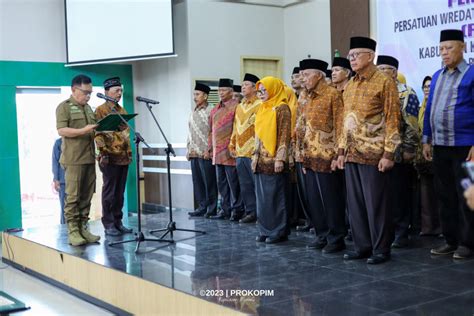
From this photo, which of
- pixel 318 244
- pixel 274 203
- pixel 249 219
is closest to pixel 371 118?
pixel 318 244

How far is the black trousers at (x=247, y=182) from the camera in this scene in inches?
219

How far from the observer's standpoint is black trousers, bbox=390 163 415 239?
4332mm

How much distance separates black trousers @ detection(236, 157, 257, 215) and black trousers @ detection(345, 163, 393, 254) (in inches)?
72.5

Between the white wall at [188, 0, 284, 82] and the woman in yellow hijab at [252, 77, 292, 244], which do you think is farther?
the white wall at [188, 0, 284, 82]

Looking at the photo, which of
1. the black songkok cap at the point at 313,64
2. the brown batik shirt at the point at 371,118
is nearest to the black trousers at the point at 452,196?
the brown batik shirt at the point at 371,118

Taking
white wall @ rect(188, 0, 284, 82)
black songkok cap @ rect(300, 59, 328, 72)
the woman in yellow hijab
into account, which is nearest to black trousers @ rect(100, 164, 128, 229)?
the woman in yellow hijab

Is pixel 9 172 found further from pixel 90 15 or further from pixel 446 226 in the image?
pixel 446 226

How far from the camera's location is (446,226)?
12.8ft

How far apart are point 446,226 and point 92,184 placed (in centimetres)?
289

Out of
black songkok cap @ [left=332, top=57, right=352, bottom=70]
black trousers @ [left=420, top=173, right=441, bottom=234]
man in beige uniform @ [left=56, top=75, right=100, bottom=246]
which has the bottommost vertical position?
black trousers @ [left=420, top=173, right=441, bottom=234]

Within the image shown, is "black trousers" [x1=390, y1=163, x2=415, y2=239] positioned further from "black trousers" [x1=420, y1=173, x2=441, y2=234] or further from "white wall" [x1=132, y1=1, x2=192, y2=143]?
"white wall" [x1=132, y1=1, x2=192, y2=143]

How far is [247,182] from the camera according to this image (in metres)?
5.63

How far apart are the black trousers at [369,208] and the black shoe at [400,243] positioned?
0.44 metres

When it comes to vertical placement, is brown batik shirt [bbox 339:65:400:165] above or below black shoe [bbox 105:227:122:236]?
above
